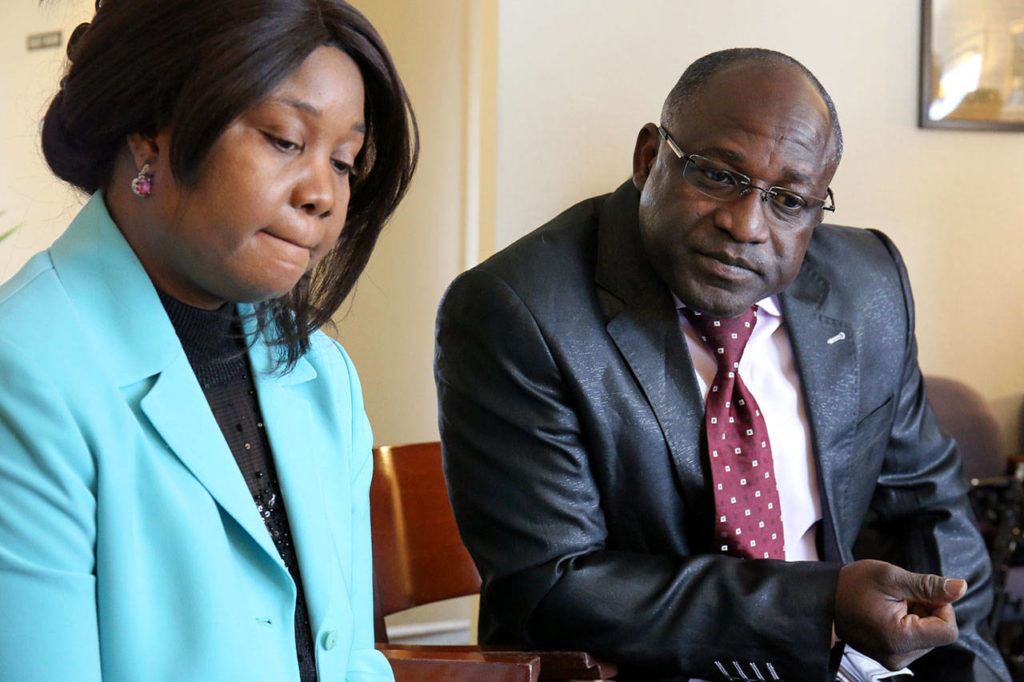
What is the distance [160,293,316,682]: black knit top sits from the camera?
49.6 inches

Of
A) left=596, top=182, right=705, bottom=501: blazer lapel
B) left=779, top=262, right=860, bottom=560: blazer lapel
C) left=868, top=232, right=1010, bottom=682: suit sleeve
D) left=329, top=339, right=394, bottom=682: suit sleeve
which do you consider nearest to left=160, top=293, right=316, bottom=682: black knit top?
→ left=329, top=339, right=394, bottom=682: suit sleeve

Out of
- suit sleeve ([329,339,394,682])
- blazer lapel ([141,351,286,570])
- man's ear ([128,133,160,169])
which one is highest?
man's ear ([128,133,160,169])

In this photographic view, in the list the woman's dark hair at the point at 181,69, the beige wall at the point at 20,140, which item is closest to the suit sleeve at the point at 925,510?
the woman's dark hair at the point at 181,69

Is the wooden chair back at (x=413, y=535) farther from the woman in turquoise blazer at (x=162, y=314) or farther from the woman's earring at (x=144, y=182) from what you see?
the woman's earring at (x=144, y=182)

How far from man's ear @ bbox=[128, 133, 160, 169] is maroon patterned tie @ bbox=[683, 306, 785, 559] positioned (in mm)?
1137

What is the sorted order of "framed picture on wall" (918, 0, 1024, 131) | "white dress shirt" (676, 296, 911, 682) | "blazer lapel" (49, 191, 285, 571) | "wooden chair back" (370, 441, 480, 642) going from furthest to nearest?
"framed picture on wall" (918, 0, 1024, 131) → "wooden chair back" (370, 441, 480, 642) → "white dress shirt" (676, 296, 911, 682) → "blazer lapel" (49, 191, 285, 571)

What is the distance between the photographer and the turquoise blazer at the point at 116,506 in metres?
0.99

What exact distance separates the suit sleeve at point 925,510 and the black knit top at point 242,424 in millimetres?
1341

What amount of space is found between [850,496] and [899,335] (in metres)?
0.36

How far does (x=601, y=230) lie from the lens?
2.03 metres

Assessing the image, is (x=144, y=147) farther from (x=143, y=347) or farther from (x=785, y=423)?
(x=785, y=423)

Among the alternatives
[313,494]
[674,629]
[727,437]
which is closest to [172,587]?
[313,494]

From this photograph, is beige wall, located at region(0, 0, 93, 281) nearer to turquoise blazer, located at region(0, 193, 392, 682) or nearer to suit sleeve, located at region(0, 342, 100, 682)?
turquoise blazer, located at region(0, 193, 392, 682)

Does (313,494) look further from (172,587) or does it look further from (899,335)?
(899,335)
